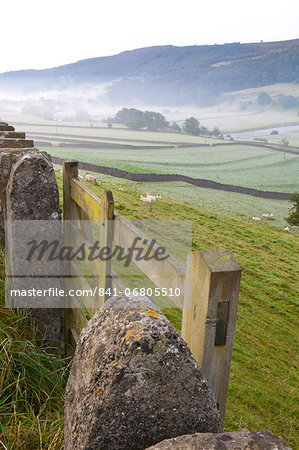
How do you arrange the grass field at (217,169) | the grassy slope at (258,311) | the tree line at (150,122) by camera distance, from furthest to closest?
the tree line at (150,122) < the grass field at (217,169) < the grassy slope at (258,311)

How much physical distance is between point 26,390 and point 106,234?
1531mm

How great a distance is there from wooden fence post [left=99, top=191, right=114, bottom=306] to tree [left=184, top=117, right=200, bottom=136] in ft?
97.4

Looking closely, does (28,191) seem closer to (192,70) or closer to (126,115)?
(126,115)

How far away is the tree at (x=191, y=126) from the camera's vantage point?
31.6m

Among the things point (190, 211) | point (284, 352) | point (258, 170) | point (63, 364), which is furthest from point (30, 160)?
point (258, 170)

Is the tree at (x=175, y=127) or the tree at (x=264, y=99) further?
the tree at (x=264, y=99)

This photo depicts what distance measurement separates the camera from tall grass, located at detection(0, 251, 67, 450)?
8.57 feet

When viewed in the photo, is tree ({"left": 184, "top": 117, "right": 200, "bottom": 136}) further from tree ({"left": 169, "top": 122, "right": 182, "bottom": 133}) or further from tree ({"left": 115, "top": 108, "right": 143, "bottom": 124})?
tree ({"left": 115, "top": 108, "right": 143, "bottom": 124})

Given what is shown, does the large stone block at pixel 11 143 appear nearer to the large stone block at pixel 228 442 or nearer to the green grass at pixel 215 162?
the large stone block at pixel 228 442

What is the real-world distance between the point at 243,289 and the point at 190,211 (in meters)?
7.67

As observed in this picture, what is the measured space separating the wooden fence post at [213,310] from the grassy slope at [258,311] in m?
3.93

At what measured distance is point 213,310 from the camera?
1.75 metres

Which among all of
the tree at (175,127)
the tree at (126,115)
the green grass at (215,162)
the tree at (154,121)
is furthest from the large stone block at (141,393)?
the tree at (175,127)

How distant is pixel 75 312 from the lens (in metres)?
4.23
